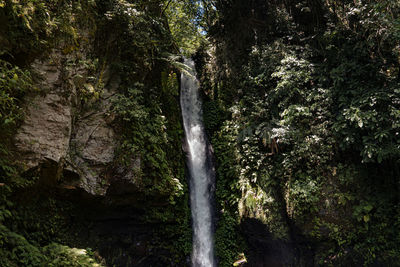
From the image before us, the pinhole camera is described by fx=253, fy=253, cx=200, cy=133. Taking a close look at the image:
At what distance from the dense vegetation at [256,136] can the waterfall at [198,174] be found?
0.34m

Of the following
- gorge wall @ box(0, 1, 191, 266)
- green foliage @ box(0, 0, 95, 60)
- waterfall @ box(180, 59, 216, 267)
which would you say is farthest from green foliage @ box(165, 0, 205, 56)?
green foliage @ box(0, 0, 95, 60)

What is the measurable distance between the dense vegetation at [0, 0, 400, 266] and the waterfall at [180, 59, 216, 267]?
0.34 m

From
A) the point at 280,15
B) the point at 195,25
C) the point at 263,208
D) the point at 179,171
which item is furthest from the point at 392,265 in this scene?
the point at 195,25

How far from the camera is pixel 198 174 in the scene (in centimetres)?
962

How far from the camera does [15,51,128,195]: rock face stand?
4750 mm

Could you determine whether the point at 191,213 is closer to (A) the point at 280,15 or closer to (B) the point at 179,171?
(B) the point at 179,171

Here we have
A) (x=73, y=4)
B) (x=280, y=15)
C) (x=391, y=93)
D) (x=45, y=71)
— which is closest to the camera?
(x=45, y=71)

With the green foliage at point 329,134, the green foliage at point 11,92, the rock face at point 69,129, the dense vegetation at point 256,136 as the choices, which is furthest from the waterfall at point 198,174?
the green foliage at point 11,92

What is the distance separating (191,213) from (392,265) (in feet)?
19.0

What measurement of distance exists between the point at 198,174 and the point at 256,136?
2.62m

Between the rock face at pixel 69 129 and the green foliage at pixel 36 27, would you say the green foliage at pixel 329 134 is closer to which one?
the rock face at pixel 69 129

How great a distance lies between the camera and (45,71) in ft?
16.7

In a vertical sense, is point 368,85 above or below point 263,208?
above

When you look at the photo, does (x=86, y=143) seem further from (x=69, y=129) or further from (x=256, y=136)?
(x=256, y=136)
